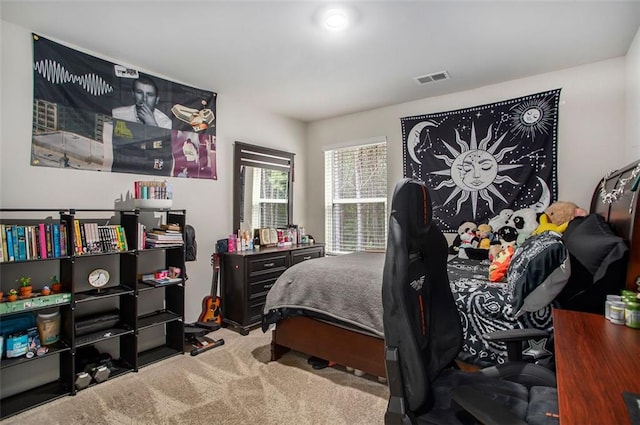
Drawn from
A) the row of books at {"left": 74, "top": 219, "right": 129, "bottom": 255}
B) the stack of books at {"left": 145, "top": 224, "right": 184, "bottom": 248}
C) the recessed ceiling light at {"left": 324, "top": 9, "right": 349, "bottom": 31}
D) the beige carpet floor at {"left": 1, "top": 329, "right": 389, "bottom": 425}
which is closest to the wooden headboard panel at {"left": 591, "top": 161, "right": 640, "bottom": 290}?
the beige carpet floor at {"left": 1, "top": 329, "right": 389, "bottom": 425}

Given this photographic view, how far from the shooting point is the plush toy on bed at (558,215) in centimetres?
289

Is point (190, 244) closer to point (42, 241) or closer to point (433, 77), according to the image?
point (42, 241)

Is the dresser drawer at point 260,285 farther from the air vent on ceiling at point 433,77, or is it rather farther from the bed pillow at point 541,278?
the air vent on ceiling at point 433,77

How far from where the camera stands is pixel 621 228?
70.4 inches

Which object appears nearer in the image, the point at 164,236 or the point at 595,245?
A: the point at 595,245

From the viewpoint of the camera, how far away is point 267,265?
3.55m

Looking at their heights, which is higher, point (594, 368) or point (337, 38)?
point (337, 38)

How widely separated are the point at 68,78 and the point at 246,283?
2.25m

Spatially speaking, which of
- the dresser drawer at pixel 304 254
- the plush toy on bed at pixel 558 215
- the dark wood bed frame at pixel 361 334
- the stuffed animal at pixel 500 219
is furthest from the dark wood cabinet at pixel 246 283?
the plush toy on bed at pixel 558 215

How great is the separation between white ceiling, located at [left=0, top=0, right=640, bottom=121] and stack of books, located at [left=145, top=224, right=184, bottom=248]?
4.76ft

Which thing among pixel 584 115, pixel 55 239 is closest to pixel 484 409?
pixel 55 239

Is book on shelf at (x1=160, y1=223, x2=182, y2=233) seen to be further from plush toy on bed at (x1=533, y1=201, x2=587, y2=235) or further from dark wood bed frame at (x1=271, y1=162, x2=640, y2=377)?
plush toy on bed at (x1=533, y1=201, x2=587, y2=235)

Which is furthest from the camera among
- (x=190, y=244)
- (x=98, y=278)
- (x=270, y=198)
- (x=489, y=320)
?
(x=270, y=198)

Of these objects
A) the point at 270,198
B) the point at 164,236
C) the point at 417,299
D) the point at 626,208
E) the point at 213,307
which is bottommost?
the point at 213,307
